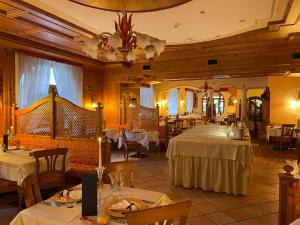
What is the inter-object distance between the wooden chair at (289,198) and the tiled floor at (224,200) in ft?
3.49

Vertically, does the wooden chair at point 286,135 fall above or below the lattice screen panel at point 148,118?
below

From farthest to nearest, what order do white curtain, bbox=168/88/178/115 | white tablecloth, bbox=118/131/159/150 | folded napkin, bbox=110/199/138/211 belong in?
white curtain, bbox=168/88/178/115
white tablecloth, bbox=118/131/159/150
folded napkin, bbox=110/199/138/211

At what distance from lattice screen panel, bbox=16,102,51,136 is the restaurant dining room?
0.9 inches

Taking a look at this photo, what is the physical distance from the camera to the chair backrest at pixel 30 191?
6.32 feet

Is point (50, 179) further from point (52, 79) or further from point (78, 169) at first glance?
point (52, 79)

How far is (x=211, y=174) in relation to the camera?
14.4 ft

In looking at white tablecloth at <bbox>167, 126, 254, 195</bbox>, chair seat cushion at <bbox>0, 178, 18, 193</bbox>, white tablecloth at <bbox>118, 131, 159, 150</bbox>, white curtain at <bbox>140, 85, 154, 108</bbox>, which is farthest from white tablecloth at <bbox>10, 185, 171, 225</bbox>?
white curtain at <bbox>140, 85, 154, 108</bbox>

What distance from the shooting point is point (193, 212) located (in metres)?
3.61

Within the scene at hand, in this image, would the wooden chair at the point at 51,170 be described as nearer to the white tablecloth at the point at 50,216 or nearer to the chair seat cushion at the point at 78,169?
the chair seat cushion at the point at 78,169

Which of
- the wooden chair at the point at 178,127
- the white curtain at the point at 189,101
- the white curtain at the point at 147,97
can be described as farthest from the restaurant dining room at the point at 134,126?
the white curtain at the point at 189,101

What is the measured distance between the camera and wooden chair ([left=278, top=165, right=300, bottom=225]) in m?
2.25

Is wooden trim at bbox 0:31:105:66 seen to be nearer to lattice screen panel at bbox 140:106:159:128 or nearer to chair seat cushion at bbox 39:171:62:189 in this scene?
lattice screen panel at bbox 140:106:159:128

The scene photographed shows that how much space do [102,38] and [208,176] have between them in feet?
9.75

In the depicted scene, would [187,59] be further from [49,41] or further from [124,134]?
[49,41]
